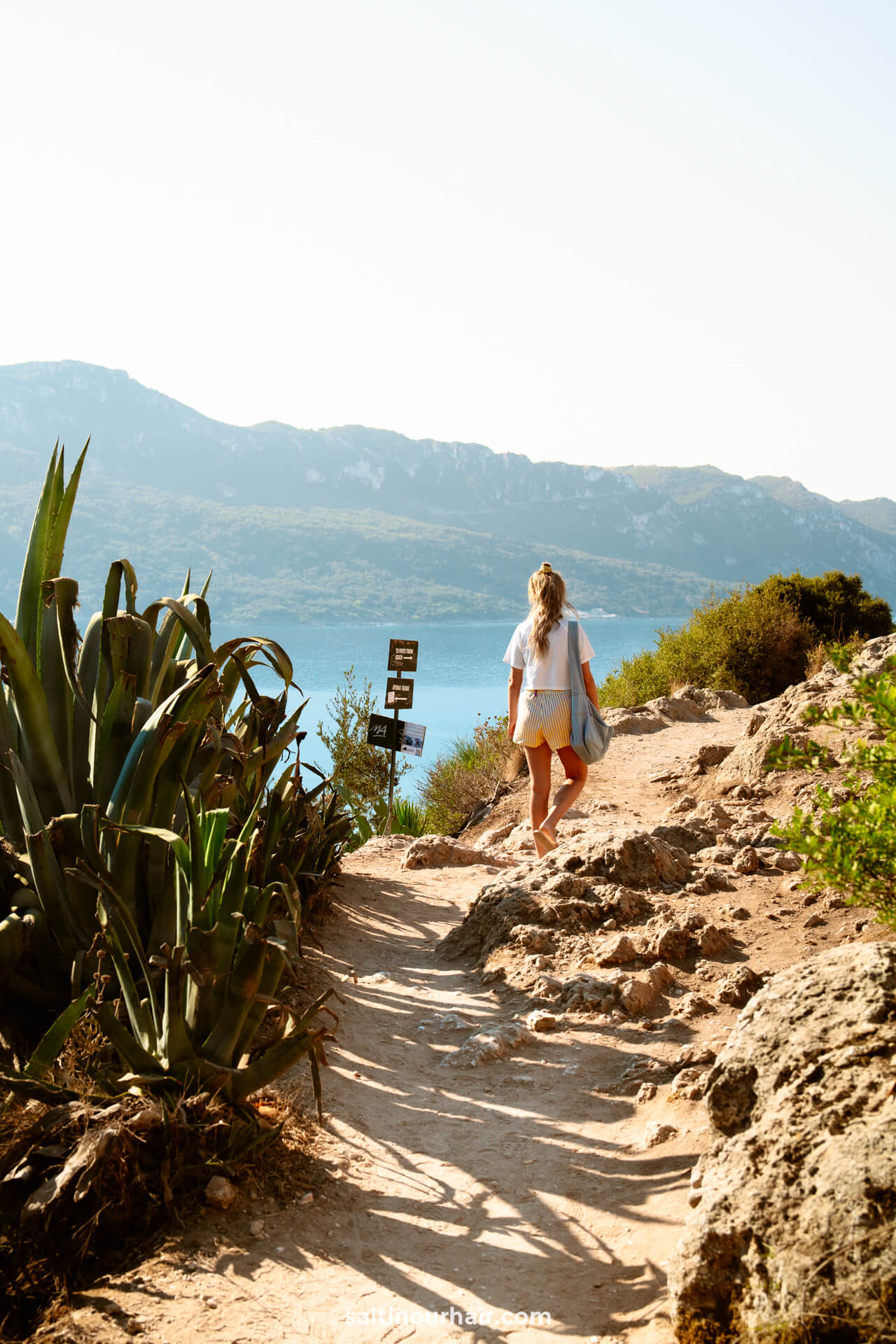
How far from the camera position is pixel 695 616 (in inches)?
681

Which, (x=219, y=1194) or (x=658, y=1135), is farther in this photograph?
(x=658, y=1135)

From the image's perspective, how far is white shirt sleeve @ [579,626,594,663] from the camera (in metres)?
5.86

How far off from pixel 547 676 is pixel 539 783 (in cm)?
74

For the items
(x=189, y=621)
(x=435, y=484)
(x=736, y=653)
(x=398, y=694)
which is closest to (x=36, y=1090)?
(x=189, y=621)

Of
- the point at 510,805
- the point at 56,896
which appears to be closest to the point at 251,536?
the point at 510,805

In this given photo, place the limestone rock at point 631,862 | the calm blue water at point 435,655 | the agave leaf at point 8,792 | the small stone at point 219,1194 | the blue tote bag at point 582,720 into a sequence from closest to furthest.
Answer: the small stone at point 219,1194
the agave leaf at point 8,792
the limestone rock at point 631,862
the blue tote bag at point 582,720
the calm blue water at point 435,655

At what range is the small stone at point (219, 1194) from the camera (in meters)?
2.49

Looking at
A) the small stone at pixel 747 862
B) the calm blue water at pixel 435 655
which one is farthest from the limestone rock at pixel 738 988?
the calm blue water at pixel 435 655

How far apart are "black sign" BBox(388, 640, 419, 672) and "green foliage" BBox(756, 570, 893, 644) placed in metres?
Answer: 9.30

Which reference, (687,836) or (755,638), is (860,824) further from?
(755,638)

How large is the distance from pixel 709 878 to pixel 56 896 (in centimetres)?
327

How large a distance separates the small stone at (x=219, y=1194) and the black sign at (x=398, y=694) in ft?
23.3

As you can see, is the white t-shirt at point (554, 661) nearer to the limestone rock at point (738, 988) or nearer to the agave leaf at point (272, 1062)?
the limestone rock at point (738, 988)

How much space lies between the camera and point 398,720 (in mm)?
9398
